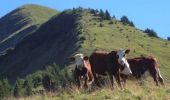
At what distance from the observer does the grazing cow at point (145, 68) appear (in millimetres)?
21375

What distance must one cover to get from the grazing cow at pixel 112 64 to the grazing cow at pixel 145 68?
58.1 inches

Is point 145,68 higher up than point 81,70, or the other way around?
point 81,70

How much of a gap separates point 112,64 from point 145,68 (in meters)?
2.56

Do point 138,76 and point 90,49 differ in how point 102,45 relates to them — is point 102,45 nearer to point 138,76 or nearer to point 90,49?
point 90,49

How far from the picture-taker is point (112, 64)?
64.4ft

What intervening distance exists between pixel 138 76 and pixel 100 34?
166 metres

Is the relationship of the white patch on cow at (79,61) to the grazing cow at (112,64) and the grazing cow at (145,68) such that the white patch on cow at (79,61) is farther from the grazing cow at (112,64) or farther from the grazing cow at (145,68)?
the grazing cow at (145,68)

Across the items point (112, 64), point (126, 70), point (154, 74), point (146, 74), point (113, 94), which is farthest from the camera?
point (146, 74)

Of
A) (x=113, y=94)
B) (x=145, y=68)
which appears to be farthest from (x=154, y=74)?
(x=113, y=94)

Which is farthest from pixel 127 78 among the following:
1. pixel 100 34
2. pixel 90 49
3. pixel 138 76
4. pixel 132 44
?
pixel 100 34

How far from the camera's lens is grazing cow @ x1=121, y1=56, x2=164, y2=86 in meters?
21.4

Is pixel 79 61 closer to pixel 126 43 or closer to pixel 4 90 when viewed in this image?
pixel 4 90

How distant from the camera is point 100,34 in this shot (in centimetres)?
18675

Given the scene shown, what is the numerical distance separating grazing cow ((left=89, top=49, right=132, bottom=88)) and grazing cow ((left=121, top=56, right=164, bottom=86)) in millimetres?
1475
